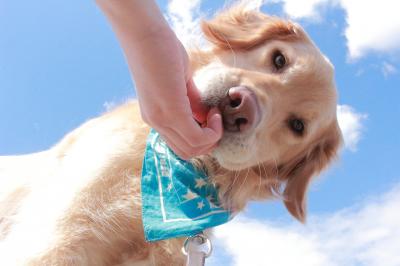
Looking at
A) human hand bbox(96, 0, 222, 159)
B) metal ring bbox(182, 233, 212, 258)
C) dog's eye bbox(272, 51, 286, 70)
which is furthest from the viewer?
dog's eye bbox(272, 51, 286, 70)

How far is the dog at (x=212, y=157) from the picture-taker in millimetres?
3205

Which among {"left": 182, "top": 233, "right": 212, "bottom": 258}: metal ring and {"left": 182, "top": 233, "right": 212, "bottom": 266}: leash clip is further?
{"left": 182, "top": 233, "right": 212, "bottom": 258}: metal ring

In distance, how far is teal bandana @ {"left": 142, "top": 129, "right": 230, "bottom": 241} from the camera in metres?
3.36

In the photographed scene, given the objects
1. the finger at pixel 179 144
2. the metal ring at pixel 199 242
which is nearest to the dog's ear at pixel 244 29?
the metal ring at pixel 199 242

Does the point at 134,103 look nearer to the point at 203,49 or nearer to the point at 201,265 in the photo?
the point at 203,49

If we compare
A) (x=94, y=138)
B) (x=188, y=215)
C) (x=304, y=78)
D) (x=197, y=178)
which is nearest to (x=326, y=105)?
(x=304, y=78)

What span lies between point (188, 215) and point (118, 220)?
552mm

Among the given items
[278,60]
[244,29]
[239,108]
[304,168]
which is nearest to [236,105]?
[239,108]

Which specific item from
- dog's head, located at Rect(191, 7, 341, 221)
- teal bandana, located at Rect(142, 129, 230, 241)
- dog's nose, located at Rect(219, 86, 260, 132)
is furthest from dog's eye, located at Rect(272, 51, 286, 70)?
teal bandana, located at Rect(142, 129, 230, 241)

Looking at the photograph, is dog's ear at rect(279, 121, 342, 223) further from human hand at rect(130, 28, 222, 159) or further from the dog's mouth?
human hand at rect(130, 28, 222, 159)

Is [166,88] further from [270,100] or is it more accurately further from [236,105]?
[270,100]

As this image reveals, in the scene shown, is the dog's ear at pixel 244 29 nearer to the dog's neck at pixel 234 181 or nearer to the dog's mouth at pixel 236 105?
the dog's neck at pixel 234 181

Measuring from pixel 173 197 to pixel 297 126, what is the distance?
144 centimetres

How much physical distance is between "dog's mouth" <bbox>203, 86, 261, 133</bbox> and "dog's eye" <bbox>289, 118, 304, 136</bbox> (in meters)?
1.12
